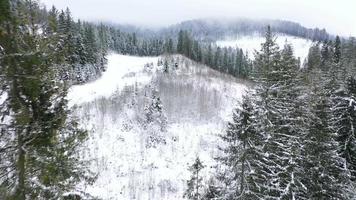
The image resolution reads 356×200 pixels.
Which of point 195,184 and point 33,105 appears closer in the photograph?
point 33,105

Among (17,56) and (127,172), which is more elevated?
(17,56)

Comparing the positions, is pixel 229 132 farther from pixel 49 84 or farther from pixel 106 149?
pixel 106 149

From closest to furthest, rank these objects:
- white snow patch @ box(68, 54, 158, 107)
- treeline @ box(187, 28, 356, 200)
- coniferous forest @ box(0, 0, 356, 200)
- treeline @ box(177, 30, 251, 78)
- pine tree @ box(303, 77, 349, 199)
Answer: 1. coniferous forest @ box(0, 0, 356, 200)
2. treeline @ box(187, 28, 356, 200)
3. pine tree @ box(303, 77, 349, 199)
4. white snow patch @ box(68, 54, 158, 107)
5. treeline @ box(177, 30, 251, 78)

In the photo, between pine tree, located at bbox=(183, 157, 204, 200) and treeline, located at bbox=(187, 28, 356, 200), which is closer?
treeline, located at bbox=(187, 28, 356, 200)

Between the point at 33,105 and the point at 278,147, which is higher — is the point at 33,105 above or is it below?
above

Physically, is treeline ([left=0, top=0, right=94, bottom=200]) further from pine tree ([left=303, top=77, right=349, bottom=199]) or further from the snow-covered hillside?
the snow-covered hillside

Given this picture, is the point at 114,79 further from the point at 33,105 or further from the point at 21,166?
the point at 21,166

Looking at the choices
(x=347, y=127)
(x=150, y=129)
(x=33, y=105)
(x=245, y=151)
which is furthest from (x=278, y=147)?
(x=150, y=129)

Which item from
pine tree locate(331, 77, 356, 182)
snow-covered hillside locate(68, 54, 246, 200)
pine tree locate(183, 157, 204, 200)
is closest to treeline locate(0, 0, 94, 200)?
snow-covered hillside locate(68, 54, 246, 200)

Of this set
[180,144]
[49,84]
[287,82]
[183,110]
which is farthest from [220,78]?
[49,84]
